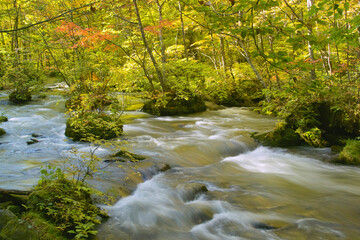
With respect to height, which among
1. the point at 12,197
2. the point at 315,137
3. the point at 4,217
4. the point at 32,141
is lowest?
the point at 32,141

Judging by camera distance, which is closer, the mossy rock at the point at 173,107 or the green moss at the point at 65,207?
the green moss at the point at 65,207

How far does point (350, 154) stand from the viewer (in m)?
6.21

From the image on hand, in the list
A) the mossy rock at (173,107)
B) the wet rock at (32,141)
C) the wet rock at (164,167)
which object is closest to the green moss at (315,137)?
the wet rock at (164,167)

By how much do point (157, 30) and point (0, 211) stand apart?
31.0 feet

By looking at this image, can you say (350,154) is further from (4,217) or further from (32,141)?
(32,141)

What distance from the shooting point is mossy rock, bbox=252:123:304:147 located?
754 cm

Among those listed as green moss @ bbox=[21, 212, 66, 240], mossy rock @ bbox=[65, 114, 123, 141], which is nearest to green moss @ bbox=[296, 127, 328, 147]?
mossy rock @ bbox=[65, 114, 123, 141]

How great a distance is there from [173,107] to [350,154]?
24.3 feet

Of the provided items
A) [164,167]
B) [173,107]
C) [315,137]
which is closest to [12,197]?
[164,167]

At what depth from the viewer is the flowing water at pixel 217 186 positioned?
3.77m

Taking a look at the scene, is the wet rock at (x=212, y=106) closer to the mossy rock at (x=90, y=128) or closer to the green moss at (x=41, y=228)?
the mossy rock at (x=90, y=128)

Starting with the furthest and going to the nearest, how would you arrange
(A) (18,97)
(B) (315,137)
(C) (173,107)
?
(A) (18,97)
(C) (173,107)
(B) (315,137)

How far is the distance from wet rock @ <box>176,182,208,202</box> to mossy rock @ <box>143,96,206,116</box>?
6.65m

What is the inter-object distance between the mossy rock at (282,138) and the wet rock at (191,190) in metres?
3.65
